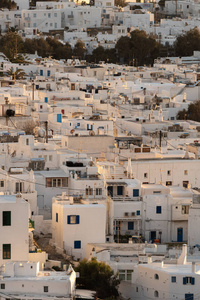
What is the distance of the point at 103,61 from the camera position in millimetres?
82062

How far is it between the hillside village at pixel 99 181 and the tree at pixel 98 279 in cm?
42

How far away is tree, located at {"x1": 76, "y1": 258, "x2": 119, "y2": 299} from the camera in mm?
31234

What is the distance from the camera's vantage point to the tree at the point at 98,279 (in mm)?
31234

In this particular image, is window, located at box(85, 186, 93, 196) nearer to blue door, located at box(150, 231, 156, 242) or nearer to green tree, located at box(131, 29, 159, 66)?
blue door, located at box(150, 231, 156, 242)

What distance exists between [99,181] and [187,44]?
50.6 meters

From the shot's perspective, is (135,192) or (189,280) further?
(135,192)

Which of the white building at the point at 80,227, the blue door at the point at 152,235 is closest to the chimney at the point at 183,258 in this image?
the white building at the point at 80,227

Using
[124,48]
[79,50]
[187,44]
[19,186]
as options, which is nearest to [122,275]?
[19,186]

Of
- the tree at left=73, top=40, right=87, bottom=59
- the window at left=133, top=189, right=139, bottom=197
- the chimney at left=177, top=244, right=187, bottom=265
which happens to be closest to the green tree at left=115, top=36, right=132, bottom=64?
the tree at left=73, top=40, right=87, bottom=59

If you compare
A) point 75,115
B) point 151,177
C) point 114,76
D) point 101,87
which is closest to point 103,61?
point 114,76

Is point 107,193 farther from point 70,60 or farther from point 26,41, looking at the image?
point 26,41

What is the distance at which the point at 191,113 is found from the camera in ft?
196

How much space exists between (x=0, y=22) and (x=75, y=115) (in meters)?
37.5

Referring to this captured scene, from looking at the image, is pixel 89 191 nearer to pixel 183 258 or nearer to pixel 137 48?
pixel 183 258
